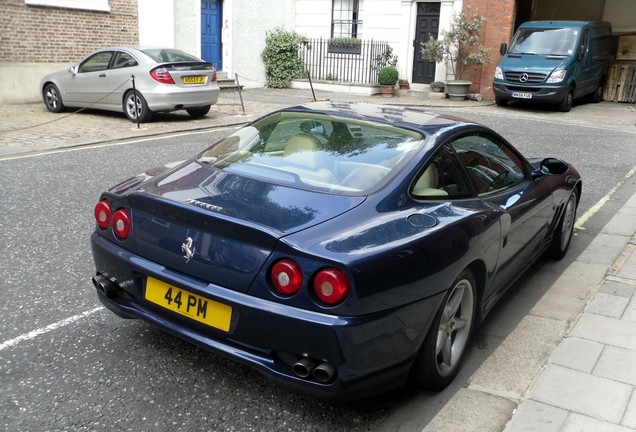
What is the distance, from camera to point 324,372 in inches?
105

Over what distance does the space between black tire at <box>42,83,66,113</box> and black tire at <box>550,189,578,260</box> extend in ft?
37.7

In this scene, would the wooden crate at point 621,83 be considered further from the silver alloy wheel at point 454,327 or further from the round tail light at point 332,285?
the round tail light at point 332,285

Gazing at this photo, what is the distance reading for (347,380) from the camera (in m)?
2.69

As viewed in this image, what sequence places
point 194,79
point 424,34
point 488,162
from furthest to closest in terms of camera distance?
point 424,34 < point 194,79 < point 488,162

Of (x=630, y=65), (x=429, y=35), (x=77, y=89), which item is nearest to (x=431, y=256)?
(x=77, y=89)

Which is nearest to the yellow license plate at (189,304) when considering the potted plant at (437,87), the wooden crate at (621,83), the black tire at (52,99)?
the black tire at (52,99)

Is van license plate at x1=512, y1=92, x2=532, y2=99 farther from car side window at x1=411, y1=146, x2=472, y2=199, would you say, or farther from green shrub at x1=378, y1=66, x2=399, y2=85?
car side window at x1=411, y1=146, x2=472, y2=199

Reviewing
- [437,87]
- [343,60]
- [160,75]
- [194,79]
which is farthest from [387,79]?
[160,75]

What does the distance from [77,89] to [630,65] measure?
55.9 ft

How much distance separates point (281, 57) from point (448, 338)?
19.4m

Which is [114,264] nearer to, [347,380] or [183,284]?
[183,284]

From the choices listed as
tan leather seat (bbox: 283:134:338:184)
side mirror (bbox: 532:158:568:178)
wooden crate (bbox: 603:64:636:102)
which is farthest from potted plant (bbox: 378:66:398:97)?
tan leather seat (bbox: 283:134:338:184)

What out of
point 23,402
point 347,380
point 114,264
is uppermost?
point 114,264

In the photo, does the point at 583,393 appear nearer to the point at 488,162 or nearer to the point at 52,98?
the point at 488,162
